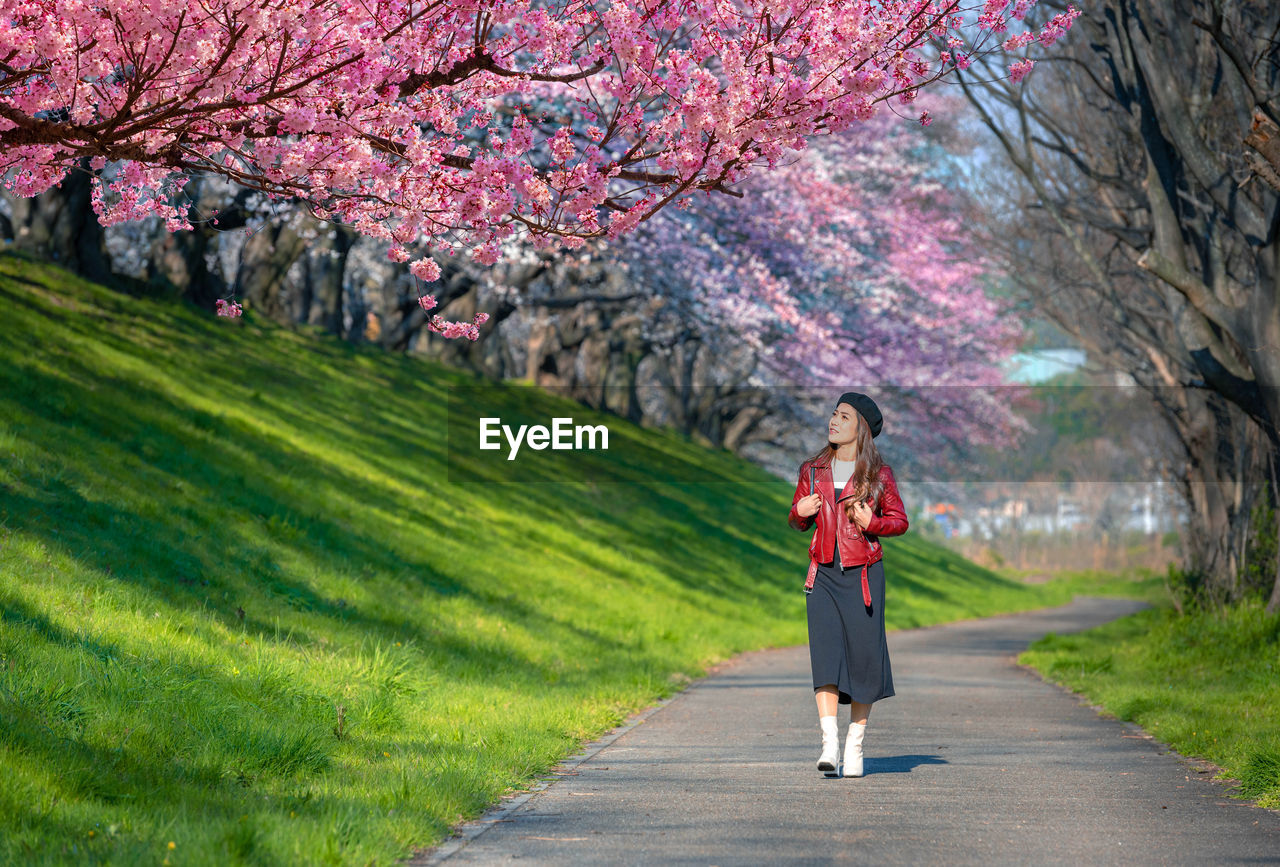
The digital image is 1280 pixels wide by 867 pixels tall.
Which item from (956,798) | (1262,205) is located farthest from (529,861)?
(1262,205)

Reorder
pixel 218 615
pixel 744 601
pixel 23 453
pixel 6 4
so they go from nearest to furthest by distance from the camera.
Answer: pixel 6 4 < pixel 218 615 < pixel 23 453 < pixel 744 601

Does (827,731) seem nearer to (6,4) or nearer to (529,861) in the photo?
(529,861)

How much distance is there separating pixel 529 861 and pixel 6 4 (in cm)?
426

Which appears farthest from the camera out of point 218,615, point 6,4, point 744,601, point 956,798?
point 744,601

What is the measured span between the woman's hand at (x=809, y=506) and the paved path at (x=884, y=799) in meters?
1.51

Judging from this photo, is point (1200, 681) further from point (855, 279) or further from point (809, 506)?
point (855, 279)

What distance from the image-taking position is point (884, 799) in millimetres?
7320

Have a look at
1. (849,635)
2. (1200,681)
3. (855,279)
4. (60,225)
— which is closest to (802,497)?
(849,635)

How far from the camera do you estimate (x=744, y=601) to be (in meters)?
22.3

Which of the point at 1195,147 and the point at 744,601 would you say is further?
the point at 744,601

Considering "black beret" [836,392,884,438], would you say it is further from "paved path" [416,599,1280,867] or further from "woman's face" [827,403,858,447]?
"paved path" [416,599,1280,867]

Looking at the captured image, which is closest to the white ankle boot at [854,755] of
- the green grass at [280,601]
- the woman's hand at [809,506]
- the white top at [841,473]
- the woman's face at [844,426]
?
the woman's hand at [809,506]

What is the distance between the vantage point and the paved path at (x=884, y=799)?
5.98 meters

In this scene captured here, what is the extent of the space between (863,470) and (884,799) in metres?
1.92
